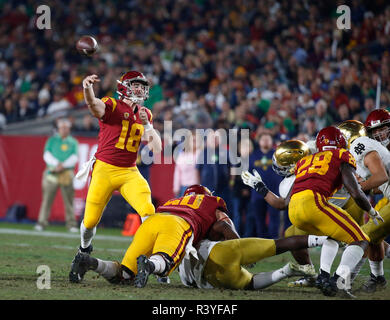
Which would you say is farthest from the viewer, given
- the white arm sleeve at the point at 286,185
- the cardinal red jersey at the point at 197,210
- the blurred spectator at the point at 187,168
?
the blurred spectator at the point at 187,168

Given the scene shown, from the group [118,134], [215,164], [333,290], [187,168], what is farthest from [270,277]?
[187,168]

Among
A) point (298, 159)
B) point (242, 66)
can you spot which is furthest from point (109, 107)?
point (242, 66)

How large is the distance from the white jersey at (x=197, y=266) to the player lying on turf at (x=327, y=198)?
0.76 m

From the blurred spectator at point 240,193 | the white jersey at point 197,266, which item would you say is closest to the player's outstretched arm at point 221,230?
the white jersey at point 197,266

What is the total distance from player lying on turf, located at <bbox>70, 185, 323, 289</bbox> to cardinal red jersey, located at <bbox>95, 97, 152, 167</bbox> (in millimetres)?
941

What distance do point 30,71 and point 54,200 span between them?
508 cm

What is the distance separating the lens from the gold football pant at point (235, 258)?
16.9ft

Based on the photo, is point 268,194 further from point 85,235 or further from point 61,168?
point 61,168

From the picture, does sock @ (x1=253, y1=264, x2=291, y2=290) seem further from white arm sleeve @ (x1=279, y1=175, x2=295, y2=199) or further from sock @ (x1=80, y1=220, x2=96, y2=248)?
sock @ (x1=80, y1=220, x2=96, y2=248)

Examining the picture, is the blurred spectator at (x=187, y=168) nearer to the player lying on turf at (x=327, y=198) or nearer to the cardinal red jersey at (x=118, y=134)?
the cardinal red jersey at (x=118, y=134)

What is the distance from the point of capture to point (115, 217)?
1143cm

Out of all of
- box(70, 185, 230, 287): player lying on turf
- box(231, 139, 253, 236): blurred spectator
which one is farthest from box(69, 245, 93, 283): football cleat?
box(231, 139, 253, 236): blurred spectator

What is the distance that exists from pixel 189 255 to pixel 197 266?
116 millimetres
